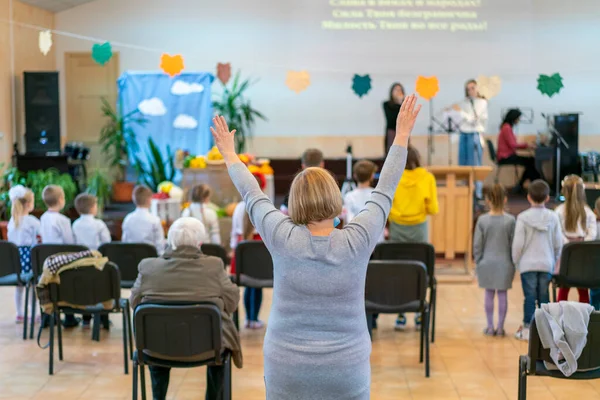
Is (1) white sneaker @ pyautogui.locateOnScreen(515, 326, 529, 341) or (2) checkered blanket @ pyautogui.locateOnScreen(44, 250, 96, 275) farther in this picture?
(1) white sneaker @ pyautogui.locateOnScreen(515, 326, 529, 341)

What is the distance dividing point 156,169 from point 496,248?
6.28 m

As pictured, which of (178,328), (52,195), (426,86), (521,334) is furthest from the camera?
(426,86)

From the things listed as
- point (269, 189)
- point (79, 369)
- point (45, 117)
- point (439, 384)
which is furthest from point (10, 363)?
point (45, 117)

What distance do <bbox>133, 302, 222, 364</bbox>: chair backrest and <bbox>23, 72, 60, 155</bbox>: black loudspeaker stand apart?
7.64 meters

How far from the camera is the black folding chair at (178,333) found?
3.82 metres

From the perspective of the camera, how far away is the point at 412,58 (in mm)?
12297

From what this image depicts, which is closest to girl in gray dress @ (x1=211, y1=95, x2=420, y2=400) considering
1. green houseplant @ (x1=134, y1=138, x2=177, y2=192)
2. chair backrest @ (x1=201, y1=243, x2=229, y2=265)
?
chair backrest @ (x1=201, y1=243, x2=229, y2=265)

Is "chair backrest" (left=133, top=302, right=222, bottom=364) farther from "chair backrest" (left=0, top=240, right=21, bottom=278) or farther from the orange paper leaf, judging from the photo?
the orange paper leaf

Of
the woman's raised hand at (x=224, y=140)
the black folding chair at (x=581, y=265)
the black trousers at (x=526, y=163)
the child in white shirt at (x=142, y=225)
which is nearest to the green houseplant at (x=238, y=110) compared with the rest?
the black trousers at (x=526, y=163)

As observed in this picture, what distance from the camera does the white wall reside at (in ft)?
40.2

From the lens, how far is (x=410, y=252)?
18.4 feet

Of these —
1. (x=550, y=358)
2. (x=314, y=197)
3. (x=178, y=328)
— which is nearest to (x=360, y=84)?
(x=178, y=328)

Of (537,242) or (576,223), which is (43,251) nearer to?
(537,242)

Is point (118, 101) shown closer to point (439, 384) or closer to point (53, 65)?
point (53, 65)
